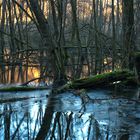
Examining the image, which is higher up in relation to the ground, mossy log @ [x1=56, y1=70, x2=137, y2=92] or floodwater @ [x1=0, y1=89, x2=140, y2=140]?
mossy log @ [x1=56, y1=70, x2=137, y2=92]

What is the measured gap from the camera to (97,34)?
11195 mm

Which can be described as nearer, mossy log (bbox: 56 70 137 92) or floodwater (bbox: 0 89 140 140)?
floodwater (bbox: 0 89 140 140)

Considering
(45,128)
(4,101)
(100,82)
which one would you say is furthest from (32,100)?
(45,128)

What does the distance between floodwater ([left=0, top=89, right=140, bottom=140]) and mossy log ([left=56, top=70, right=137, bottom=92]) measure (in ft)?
0.76

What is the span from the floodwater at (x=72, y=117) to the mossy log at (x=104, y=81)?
0.23 m

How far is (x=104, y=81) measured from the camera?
7.82 meters

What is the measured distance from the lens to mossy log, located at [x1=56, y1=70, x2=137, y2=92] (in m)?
7.71

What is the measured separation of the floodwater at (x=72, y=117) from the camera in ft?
15.6

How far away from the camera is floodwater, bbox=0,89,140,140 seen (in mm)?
4758

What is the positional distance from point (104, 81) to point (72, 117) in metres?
2.29

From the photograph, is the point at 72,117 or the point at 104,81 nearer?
the point at 72,117

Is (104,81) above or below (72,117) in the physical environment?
above

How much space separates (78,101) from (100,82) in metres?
1.10

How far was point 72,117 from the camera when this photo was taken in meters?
5.66
